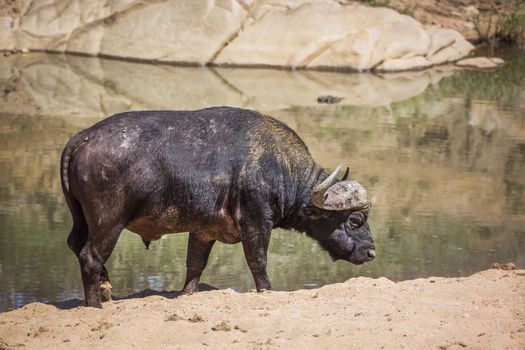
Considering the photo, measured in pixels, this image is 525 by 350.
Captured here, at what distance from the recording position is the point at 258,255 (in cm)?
854

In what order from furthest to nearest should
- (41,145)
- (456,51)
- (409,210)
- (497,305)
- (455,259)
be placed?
1. (456,51)
2. (41,145)
3. (409,210)
4. (455,259)
5. (497,305)

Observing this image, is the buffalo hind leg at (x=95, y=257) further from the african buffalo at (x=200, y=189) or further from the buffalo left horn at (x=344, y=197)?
the buffalo left horn at (x=344, y=197)

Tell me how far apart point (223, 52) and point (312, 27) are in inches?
85.8

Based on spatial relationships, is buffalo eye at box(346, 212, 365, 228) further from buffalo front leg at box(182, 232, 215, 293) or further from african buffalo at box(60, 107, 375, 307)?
buffalo front leg at box(182, 232, 215, 293)

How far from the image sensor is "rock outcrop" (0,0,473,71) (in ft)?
79.7

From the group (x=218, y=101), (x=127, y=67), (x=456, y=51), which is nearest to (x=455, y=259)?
(x=218, y=101)

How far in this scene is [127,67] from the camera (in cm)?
2352

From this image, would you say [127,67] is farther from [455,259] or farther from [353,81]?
[455,259]

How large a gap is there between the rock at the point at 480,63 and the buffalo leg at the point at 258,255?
18.4m

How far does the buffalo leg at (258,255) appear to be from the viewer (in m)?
8.50

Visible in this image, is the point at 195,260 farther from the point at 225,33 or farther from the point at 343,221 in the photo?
the point at 225,33

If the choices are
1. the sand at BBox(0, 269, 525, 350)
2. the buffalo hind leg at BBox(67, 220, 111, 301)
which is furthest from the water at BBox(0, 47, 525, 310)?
the sand at BBox(0, 269, 525, 350)

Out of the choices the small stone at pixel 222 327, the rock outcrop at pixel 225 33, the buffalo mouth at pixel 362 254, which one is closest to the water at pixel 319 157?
the rock outcrop at pixel 225 33

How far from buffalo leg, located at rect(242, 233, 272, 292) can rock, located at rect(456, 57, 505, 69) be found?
60.4 ft
